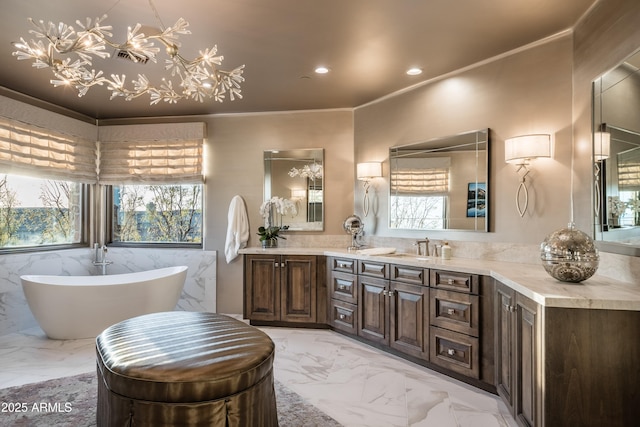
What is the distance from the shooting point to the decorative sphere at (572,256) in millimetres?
2000

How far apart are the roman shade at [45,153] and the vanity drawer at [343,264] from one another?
11.1 feet

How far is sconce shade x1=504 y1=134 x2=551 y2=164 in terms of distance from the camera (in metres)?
2.67

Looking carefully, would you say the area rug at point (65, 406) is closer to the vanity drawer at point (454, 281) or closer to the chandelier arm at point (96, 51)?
the vanity drawer at point (454, 281)

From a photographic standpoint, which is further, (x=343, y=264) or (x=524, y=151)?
(x=343, y=264)

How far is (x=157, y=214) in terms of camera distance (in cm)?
500

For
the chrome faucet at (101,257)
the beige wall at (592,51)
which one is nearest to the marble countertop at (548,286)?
the beige wall at (592,51)

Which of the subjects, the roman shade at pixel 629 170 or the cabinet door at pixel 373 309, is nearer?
the roman shade at pixel 629 170

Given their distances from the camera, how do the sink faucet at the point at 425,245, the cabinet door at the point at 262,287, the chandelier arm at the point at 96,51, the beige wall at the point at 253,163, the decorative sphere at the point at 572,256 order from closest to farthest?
the chandelier arm at the point at 96,51 < the decorative sphere at the point at 572,256 < the sink faucet at the point at 425,245 < the cabinet door at the point at 262,287 < the beige wall at the point at 253,163

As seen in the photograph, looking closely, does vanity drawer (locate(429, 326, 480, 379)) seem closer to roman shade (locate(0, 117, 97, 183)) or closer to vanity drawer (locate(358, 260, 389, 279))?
vanity drawer (locate(358, 260, 389, 279))

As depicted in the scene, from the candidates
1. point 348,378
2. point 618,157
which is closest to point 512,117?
point 618,157

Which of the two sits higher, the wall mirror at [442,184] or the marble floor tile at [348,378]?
the wall mirror at [442,184]

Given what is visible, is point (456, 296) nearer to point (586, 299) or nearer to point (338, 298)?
point (586, 299)

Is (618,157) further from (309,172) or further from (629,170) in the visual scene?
(309,172)

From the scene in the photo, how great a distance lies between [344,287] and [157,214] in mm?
2821
